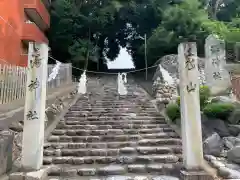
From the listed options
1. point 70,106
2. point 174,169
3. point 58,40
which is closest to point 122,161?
point 174,169

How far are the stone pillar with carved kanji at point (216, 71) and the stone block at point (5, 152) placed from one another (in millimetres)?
7153

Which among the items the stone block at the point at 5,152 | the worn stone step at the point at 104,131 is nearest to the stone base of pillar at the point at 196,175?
the worn stone step at the point at 104,131

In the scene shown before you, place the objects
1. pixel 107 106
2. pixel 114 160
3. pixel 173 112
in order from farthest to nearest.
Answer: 1. pixel 107 106
2. pixel 173 112
3. pixel 114 160

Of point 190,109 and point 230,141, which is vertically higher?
point 190,109

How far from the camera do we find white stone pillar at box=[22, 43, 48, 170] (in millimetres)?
5086

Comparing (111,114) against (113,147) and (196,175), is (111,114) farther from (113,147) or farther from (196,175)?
(196,175)

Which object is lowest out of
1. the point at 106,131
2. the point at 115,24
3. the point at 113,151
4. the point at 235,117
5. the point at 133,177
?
the point at 133,177

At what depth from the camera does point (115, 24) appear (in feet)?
85.0

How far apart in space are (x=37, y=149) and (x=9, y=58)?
446 inches

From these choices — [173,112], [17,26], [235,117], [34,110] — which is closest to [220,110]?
[235,117]

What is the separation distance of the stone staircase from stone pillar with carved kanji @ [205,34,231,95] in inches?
96.7

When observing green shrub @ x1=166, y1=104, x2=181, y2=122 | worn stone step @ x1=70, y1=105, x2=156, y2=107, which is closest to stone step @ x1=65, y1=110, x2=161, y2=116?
worn stone step @ x1=70, y1=105, x2=156, y2=107

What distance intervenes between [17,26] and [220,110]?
15.1 meters

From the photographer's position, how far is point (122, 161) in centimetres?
596
